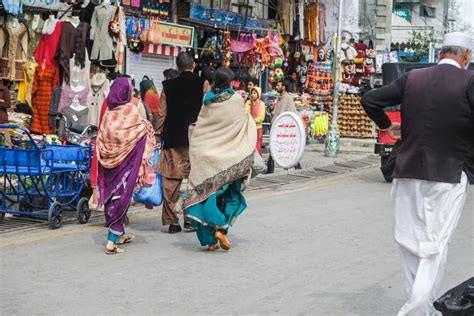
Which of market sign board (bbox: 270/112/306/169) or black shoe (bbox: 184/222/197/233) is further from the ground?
market sign board (bbox: 270/112/306/169)

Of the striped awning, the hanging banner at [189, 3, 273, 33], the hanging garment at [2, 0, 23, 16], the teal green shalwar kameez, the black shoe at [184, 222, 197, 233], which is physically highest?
the hanging banner at [189, 3, 273, 33]

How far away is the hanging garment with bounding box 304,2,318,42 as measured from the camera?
2569 centimetres

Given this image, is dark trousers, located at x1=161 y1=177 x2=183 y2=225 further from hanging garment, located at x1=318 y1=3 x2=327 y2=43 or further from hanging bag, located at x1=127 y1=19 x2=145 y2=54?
hanging garment, located at x1=318 y1=3 x2=327 y2=43

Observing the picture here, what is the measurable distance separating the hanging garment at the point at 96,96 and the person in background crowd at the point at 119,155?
662 centimetres

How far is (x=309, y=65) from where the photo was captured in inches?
1031

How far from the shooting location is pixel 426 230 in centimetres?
540

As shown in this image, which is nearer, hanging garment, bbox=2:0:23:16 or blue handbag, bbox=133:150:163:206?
blue handbag, bbox=133:150:163:206

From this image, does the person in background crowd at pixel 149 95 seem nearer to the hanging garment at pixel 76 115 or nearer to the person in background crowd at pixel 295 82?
the hanging garment at pixel 76 115

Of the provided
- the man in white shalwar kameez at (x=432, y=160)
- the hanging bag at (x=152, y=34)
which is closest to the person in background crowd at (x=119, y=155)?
the man in white shalwar kameez at (x=432, y=160)

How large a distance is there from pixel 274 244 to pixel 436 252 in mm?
3781

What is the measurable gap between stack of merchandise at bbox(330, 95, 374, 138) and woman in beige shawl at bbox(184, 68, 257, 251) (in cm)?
1744

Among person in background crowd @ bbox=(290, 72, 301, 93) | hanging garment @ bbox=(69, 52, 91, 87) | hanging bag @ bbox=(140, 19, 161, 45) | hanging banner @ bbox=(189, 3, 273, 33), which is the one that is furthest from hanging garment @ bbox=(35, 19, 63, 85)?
person in background crowd @ bbox=(290, 72, 301, 93)

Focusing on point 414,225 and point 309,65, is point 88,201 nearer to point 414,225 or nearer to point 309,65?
point 414,225

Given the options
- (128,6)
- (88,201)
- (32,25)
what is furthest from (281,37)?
(88,201)
